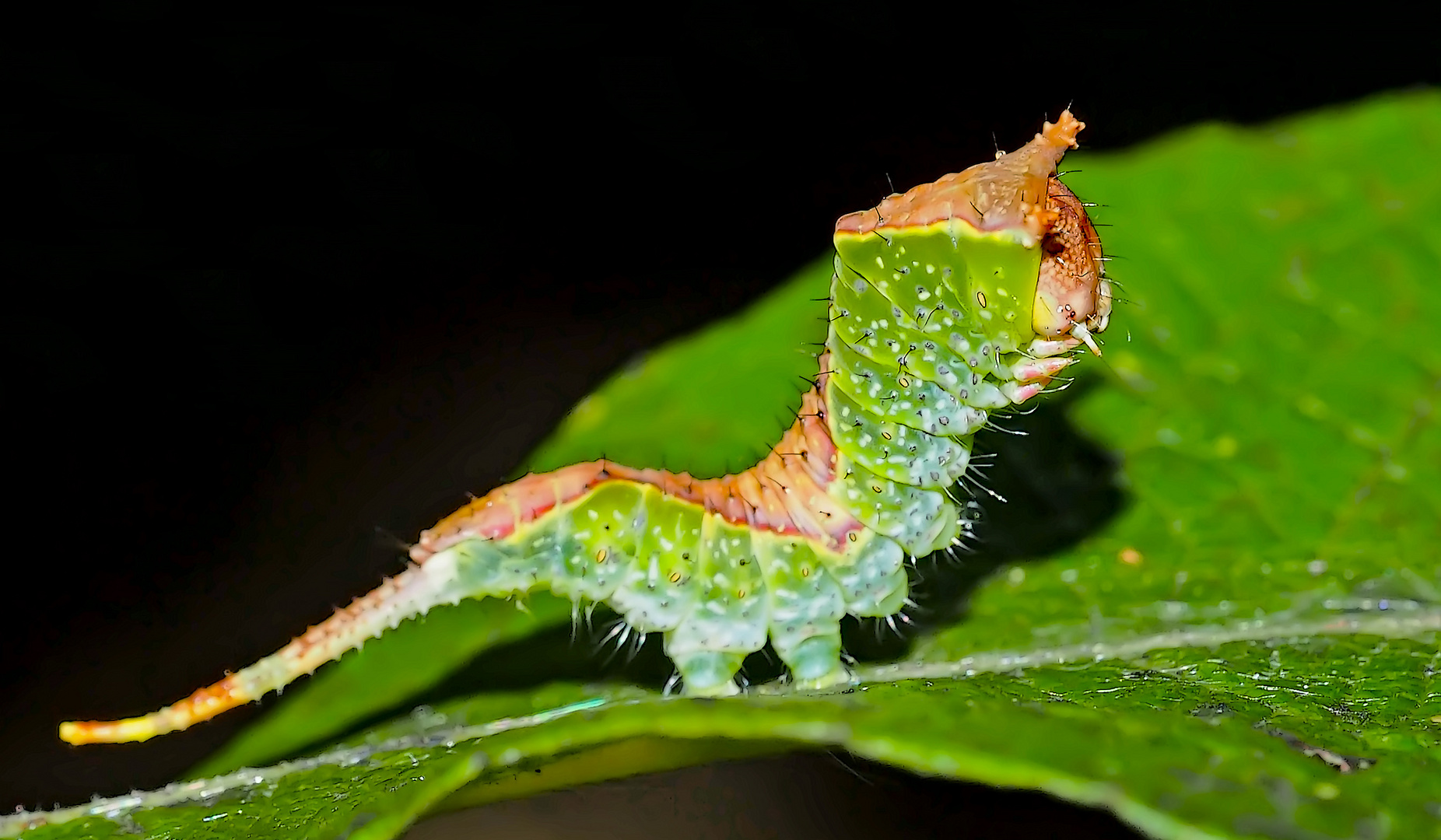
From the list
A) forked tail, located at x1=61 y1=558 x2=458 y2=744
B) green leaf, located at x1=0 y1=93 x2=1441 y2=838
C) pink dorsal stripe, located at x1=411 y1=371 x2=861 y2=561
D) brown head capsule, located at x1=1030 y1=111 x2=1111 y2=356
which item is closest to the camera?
green leaf, located at x1=0 y1=93 x2=1441 y2=838

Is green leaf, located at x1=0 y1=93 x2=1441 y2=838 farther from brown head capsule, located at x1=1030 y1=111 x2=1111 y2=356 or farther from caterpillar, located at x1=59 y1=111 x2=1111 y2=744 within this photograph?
brown head capsule, located at x1=1030 y1=111 x2=1111 y2=356

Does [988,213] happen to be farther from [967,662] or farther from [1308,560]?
[1308,560]

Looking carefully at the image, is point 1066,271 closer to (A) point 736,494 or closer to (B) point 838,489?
(B) point 838,489

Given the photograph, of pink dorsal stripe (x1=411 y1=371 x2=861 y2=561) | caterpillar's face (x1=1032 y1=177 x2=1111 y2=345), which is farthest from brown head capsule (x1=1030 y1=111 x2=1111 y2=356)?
pink dorsal stripe (x1=411 y1=371 x2=861 y2=561)

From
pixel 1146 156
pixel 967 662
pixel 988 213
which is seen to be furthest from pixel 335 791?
pixel 1146 156

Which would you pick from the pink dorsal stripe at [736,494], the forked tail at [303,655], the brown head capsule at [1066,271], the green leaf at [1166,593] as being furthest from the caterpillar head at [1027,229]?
the forked tail at [303,655]

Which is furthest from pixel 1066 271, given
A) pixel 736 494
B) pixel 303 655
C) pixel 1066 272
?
pixel 303 655
